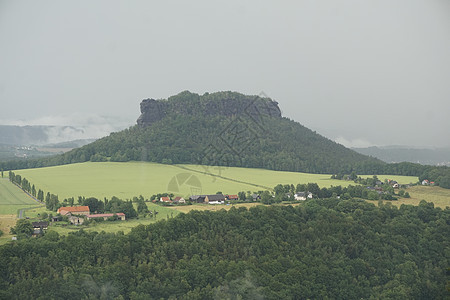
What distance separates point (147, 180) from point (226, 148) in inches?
1335

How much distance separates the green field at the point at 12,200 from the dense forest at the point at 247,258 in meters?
14.6

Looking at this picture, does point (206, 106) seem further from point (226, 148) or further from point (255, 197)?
point (255, 197)

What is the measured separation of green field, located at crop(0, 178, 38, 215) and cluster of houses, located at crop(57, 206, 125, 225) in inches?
225

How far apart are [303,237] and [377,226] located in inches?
354

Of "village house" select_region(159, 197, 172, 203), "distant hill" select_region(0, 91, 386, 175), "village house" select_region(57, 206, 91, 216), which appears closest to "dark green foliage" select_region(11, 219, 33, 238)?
"village house" select_region(57, 206, 91, 216)

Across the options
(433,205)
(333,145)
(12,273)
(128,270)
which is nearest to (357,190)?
(433,205)

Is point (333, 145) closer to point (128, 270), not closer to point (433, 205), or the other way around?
point (433, 205)

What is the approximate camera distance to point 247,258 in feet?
119

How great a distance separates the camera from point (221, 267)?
33.6m

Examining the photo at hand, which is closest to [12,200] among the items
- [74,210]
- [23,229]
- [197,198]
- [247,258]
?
[74,210]

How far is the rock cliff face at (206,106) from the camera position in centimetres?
11769

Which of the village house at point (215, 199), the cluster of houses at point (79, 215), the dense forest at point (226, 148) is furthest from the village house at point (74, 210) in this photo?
the dense forest at point (226, 148)

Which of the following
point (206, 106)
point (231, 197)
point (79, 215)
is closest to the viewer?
point (79, 215)

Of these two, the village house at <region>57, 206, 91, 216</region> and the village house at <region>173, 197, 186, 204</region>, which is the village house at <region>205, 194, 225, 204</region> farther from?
the village house at <region>57, 206, 91, 216</region>
